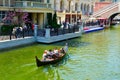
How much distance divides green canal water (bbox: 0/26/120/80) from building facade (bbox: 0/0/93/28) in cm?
781

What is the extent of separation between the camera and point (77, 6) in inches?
2437

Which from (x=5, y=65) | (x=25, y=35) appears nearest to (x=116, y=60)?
(x=5, y=65)

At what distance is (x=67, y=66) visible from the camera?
24000mm

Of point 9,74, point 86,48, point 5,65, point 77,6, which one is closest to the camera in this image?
point 9,74

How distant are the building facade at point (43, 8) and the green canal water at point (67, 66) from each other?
7.81 meters

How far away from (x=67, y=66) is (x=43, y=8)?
62.7 feet

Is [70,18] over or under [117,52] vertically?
over

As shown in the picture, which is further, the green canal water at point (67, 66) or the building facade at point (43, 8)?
the building facade at point (43, 8)

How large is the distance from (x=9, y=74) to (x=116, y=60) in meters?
10.2

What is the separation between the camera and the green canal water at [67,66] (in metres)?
20.9

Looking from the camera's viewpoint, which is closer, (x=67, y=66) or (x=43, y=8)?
(x=67, y=66)

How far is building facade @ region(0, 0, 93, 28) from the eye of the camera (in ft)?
125

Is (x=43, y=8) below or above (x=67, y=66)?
above

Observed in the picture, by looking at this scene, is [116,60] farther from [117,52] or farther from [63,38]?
[63,38]
